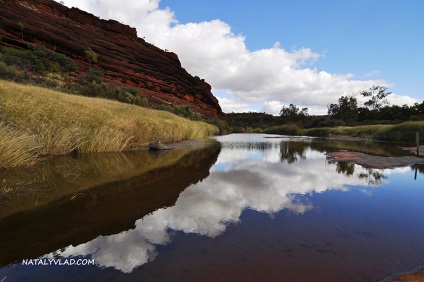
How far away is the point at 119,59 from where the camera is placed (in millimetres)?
68688

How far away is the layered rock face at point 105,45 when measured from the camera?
173ft

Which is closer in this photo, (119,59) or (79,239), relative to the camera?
(79,239)

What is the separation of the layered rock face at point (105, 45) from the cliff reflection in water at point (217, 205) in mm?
45187

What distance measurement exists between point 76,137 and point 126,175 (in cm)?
505

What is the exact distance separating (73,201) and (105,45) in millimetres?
76180

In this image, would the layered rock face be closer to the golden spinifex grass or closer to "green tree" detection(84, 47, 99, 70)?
"green tree" detection(84, 47, 99, 70)

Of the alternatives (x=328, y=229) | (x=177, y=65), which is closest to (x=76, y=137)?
(x=328, y=229)

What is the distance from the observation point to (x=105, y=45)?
7019 centimetres

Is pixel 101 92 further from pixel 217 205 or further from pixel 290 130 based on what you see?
pixel 290 130

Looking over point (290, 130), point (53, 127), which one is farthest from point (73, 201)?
point (290, 130)

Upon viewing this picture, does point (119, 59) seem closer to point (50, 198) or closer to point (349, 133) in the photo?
point (349, 133)

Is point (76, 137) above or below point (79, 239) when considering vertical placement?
above

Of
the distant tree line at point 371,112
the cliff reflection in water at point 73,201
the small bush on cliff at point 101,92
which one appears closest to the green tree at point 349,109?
the distant tree line at point 371,112

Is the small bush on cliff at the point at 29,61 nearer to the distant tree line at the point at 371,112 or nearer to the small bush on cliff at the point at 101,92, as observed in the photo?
the small bush on cliff at the point at 101,92
